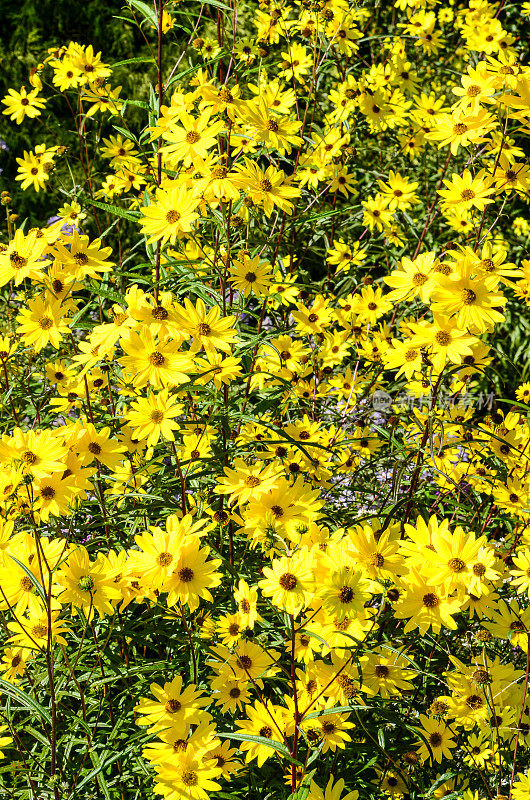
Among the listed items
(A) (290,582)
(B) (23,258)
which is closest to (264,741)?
(A) (290,582)

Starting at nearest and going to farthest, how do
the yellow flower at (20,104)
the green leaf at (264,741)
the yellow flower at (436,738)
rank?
the green leaf at (264,741) → the yellow flower at (436,738) → the yellow flower at (20,104)

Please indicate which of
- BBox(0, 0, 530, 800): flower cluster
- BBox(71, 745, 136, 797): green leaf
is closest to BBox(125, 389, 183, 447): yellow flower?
BBox(0, 0, 530, 800): flower cluster

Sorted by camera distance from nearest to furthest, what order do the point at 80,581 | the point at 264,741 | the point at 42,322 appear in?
1. the point at 264,741
2. the point at 80,581
3. the point at 42,322

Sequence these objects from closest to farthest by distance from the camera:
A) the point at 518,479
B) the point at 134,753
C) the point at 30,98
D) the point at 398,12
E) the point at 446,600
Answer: the point at 446,600, the point at 134,753, the point at 518,479, the point at 30,98, the point at 398,12

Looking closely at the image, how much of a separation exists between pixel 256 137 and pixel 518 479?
1403 millimetres

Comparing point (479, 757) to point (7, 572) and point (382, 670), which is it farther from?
point (7, 572)

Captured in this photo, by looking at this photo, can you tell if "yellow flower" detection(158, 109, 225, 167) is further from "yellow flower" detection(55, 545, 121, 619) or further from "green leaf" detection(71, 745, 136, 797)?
"green leaf" detection(71, 745, 136, 797)

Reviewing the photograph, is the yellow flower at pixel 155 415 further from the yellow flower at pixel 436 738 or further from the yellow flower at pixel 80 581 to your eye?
the yellow flower at pixel 436 738

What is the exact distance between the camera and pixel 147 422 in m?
1.59

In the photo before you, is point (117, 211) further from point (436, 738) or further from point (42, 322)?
point (436, 738)

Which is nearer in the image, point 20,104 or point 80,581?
point 80,581

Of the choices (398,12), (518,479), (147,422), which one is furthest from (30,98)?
(398,12)

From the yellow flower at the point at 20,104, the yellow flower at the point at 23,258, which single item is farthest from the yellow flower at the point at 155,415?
the yellow flower at the point at 20,104

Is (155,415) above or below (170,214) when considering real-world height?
below
